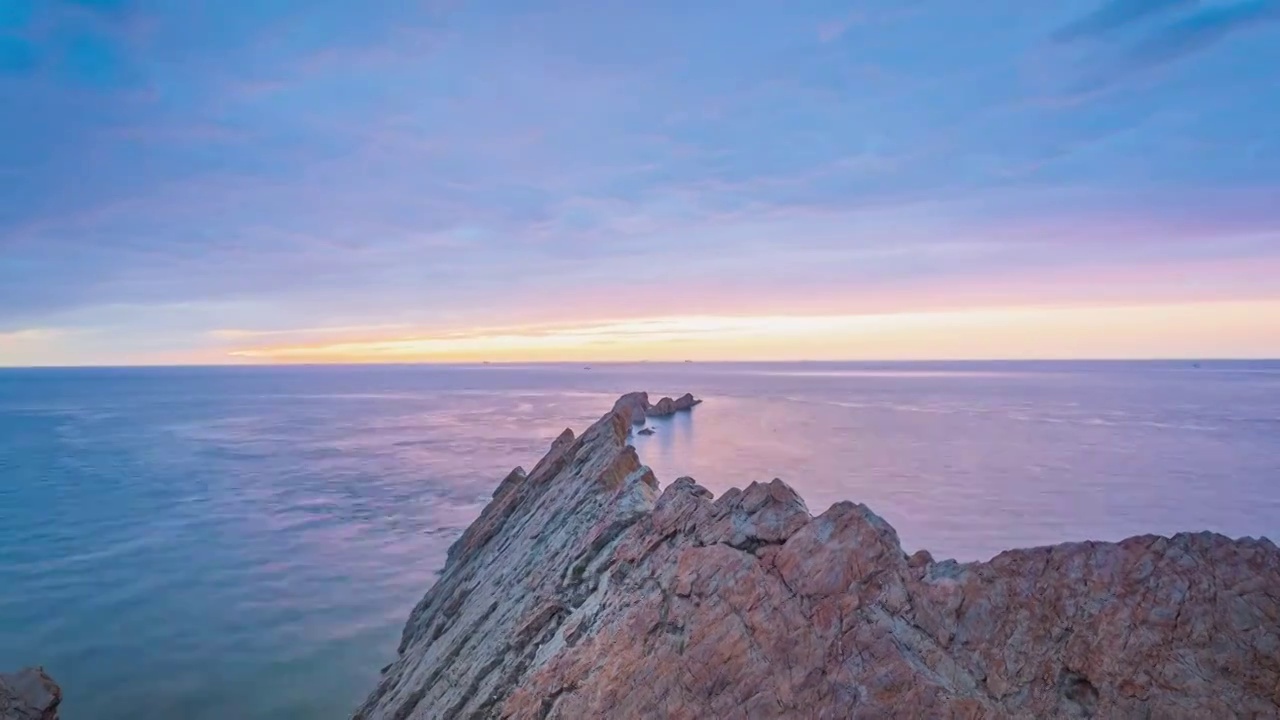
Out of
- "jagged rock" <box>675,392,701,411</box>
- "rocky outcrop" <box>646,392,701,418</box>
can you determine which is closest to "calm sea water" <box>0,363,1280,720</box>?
"rocky outcrop" <box>646,392,701,418</box>

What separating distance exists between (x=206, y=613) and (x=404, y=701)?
21819mm

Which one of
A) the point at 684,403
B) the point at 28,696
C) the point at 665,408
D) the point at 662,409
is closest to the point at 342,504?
the point at 28,696

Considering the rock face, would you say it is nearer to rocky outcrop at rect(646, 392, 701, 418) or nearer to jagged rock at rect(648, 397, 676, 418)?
jagged rock at rect(648, 397, 676, 418)

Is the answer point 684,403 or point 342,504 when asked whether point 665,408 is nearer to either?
point 684,403

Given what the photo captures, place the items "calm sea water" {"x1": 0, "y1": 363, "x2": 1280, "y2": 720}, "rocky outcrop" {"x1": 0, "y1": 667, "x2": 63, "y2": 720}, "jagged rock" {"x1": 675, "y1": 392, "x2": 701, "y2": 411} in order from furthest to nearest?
"jagged rock" {"x1": 675, "y1": 392, "x2": 701, "y2": 411} < "calm sea water" {"x1": 0, "y1": 363, "x2": 1280, "y2": 720} < "rocky outcrop" {"x1": 0, "y1": 667, "x2": 63, "y2": 720}

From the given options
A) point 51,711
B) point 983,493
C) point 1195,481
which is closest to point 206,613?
point 51,711

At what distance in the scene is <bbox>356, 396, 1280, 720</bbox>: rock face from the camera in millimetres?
10492

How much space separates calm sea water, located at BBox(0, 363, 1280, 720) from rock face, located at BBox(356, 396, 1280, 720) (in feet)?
57.1

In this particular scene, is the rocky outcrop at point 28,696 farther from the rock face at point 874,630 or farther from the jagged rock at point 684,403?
the jagged rock at point 684,403

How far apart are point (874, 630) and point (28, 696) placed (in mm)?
18145

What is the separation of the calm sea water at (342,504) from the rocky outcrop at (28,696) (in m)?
10.2

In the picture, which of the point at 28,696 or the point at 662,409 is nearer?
the point at 28,696

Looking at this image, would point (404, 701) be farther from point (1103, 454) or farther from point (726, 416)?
point (726, 416)

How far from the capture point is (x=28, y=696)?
15906 millimetres
